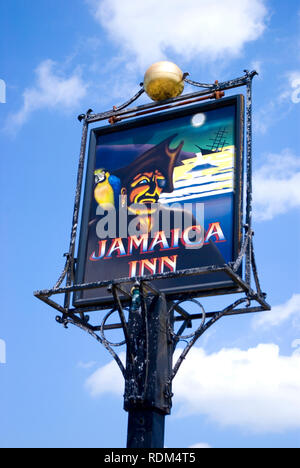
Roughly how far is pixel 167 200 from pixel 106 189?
3.63ft

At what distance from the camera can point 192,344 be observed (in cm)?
956

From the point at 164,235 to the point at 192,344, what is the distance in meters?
1.60

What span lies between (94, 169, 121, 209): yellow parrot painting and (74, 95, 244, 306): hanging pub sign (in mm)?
17

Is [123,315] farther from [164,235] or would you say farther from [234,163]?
[234,163]

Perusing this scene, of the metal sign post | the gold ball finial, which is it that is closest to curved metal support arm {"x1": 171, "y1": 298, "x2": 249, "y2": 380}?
the metal sign post

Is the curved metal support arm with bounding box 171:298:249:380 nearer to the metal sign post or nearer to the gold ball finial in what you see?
the metal sign post

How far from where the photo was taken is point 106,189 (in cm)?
1121

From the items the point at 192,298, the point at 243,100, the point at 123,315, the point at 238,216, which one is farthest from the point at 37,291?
the point at 243,100

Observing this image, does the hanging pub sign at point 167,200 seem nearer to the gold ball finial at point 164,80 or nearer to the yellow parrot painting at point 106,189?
the yellow parrot painting at point 106,189

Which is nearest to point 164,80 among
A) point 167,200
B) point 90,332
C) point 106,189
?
point 106,189

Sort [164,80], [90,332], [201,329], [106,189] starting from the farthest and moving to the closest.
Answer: [164,80] → [106,189] → [90,332] → [201,329]

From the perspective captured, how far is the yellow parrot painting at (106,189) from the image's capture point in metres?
11.1

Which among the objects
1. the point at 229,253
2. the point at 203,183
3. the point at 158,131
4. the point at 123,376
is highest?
the point at 158,131

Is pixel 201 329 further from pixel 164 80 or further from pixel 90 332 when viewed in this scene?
pixel 164 80
